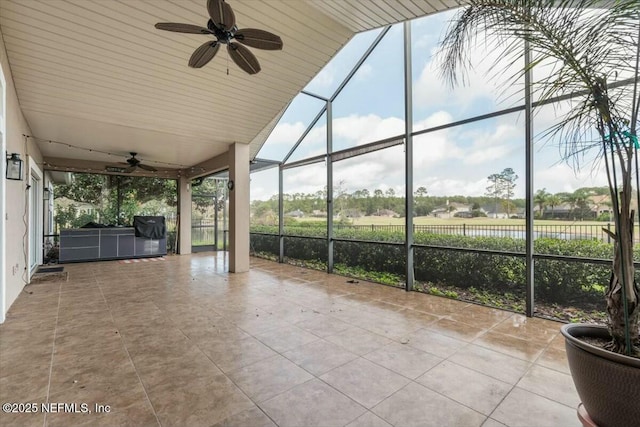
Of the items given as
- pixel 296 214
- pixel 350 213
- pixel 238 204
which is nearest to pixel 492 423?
pixel 350 213

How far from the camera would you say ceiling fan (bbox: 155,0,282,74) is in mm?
2422

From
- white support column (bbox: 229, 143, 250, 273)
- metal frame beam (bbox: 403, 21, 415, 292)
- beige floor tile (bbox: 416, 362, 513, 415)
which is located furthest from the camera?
white support column (bbox: 229, 143, 250, 273)

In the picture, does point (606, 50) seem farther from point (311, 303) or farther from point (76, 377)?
point (76, 377)

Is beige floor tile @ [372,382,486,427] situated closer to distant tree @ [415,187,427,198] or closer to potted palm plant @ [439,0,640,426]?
potted palm plant @ [439,0,640,426]

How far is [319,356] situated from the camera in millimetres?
2633

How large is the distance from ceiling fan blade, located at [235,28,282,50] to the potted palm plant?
182cm

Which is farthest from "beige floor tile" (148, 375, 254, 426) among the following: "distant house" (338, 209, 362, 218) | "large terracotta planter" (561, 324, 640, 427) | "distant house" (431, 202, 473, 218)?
"distant house" (338, 209, 362, 218)

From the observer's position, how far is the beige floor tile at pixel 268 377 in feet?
6.90

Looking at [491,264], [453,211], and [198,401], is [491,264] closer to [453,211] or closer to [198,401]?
[453,211]

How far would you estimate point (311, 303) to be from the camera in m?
4.29

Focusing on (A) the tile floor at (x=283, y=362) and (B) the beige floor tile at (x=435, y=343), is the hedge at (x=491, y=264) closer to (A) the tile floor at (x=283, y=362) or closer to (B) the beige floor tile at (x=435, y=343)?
(A) the tile floor at (x=283, y=362)

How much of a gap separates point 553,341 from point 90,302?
5.92 metres

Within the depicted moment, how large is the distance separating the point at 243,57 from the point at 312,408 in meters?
3.17

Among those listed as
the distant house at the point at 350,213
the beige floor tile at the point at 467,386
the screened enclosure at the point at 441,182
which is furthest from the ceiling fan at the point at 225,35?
the distant house at the point at 350,213
